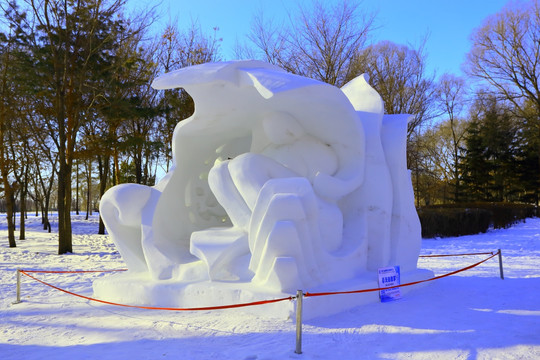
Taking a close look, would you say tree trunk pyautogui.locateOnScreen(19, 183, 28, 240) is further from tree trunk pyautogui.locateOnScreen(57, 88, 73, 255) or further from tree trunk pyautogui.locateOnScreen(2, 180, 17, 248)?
tree trunk pyautogui.locateOnScreen(57, 88, 73, 255)

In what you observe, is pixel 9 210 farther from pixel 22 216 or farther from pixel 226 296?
pixel 226 296

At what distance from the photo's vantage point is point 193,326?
4.11m

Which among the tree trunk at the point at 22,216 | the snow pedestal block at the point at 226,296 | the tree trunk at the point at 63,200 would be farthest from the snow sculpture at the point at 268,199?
the tree trunk at the point at 22,216

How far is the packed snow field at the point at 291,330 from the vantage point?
11.2 feet

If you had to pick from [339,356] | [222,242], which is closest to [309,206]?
[222,242]

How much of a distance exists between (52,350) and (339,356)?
2504 mm

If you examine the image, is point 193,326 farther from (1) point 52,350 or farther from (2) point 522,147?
(2) point 522,147

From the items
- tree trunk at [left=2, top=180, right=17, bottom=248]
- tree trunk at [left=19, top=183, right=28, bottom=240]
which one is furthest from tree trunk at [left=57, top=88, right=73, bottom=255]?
tree trunk at [left=19, top=183, right=28, bottom=240]

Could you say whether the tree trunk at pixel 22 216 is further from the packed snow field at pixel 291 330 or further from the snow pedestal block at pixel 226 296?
the snow pedestal block at pixel 226 296

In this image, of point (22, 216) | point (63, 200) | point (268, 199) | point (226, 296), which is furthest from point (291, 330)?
point (22, 216)

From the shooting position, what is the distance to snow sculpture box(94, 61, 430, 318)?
447cm

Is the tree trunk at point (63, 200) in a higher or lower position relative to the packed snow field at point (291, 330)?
higher

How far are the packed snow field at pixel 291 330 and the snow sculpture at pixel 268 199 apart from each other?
40cm

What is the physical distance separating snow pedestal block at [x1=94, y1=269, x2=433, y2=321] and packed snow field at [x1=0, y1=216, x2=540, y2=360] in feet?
0.32
